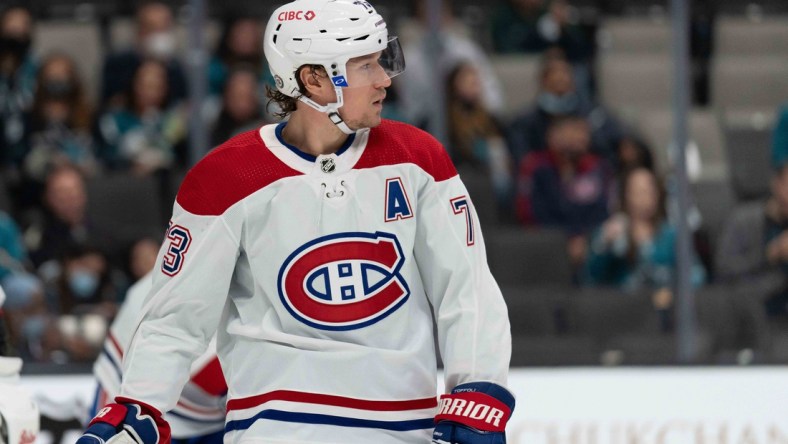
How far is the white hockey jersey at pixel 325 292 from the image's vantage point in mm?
2264

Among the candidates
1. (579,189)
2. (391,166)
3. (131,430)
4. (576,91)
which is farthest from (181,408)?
(576,91)

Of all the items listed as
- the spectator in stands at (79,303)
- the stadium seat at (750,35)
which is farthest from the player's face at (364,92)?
the stadium seat at (750,35)

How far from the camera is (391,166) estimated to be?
231 centimetres

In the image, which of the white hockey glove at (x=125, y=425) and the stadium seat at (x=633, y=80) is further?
the stadium seat at (x=633, y=80)

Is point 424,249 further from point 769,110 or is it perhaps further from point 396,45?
point 769,110

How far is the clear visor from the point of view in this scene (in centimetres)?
231

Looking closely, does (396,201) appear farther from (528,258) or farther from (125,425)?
(528,258)

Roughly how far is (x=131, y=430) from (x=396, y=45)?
30.6 inches

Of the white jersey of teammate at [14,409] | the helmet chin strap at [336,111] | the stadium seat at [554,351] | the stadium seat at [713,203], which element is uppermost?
the helmet chin strap at [336,111]

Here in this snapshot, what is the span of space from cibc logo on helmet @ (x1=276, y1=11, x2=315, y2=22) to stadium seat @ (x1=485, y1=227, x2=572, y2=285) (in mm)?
2547

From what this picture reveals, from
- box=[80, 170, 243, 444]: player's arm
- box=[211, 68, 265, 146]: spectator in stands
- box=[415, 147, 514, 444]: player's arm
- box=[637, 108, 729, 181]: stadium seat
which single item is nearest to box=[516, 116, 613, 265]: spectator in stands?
box=[637, 108, 729, 181]: stadium seat

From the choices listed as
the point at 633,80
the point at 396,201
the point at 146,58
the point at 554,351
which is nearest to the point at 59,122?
the point at 146,58

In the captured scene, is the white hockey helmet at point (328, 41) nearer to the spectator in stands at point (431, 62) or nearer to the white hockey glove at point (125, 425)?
the white hockey glove at point (125, 425)

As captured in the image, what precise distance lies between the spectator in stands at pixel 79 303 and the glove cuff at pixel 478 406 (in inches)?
87.9
